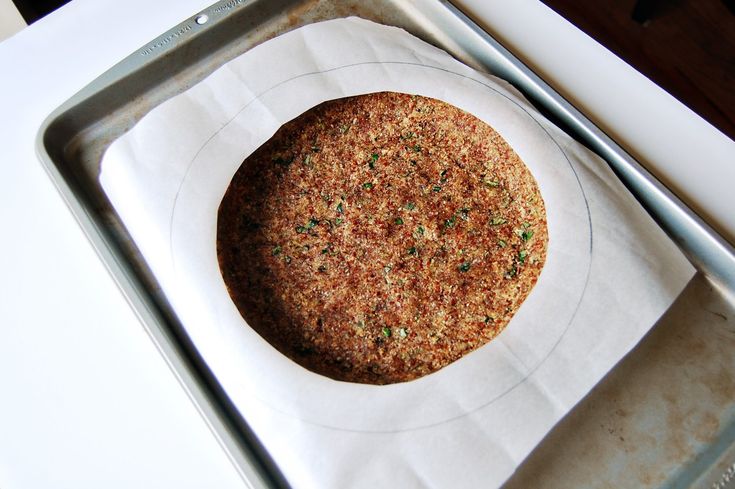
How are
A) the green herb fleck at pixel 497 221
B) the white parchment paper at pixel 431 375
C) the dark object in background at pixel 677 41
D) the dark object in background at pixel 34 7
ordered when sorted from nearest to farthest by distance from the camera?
the white parchment paper at pixel 431 375, the green herb fleck at pixel 497 221, the dark object in background at pixel 34 7, the dark object in background at pixel 677 41

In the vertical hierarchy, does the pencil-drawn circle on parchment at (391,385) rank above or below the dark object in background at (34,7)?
below

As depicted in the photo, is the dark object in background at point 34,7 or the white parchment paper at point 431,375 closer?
the white parchment paper at point 431,375

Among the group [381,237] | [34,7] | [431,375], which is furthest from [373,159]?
[34,7]

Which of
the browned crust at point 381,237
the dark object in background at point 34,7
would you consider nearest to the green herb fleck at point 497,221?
the browned crust at point 381,237

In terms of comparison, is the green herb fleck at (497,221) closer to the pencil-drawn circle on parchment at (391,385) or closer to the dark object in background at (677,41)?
the pencil-drawn circle on parchment at (391,385)

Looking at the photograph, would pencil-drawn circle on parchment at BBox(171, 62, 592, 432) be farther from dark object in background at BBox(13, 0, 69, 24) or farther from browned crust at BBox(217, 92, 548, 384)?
dark object in background at BBox(13, 0, 69, 24)
